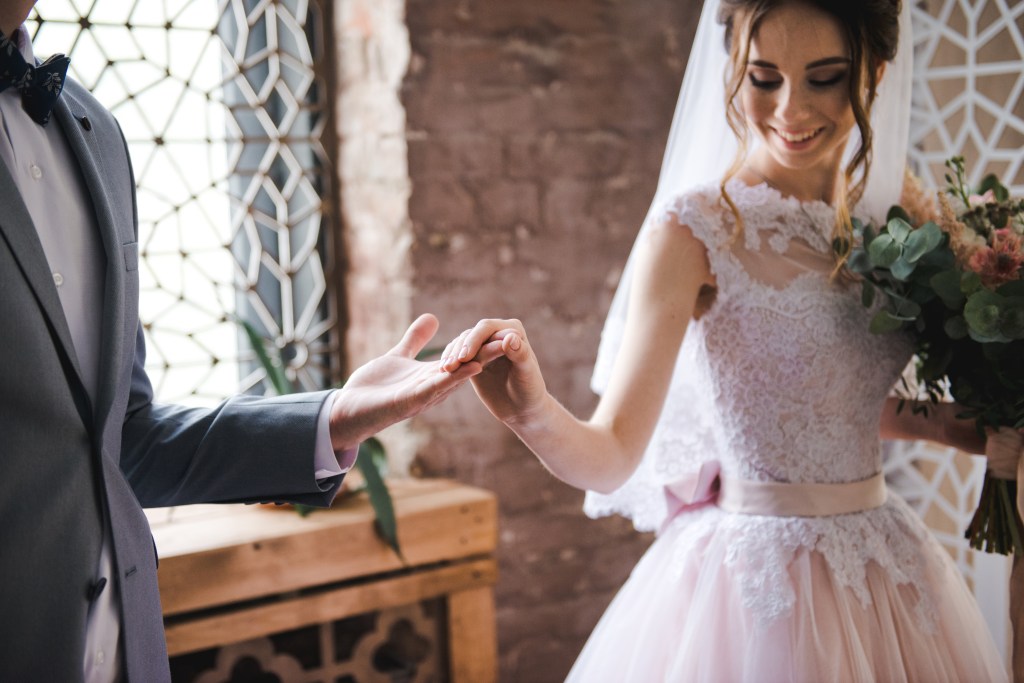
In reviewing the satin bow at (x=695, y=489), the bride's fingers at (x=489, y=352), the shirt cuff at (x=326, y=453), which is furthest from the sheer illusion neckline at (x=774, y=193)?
the shirt cuff at (x=326, y=453)

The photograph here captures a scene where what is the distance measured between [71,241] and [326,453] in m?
0.42

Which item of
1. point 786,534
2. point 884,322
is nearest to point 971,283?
point 884,322

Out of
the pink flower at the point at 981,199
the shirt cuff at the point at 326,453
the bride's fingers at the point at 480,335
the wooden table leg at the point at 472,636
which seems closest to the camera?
the bride's fingers at the point at 480,335

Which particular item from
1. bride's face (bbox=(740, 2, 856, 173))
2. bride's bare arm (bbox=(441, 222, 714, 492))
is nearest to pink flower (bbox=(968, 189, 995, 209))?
bride's face (bbox=(740, 2, 856, 173))

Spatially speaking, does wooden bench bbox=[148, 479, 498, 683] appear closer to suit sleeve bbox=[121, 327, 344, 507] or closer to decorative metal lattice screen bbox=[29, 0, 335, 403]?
decorative metal lattice screen bbox=[29, 0, 335, 403]

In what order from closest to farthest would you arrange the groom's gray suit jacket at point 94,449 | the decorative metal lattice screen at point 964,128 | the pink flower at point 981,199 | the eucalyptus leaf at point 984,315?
the groom's gray suit jacket at point 94,449
the eucalyptus leaf at point 984,315
the pink flower at point 981,199
the decorative metal lattice screen at point 964,128

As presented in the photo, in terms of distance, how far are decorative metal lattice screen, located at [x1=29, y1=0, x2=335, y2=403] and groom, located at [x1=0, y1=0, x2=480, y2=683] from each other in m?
1.24

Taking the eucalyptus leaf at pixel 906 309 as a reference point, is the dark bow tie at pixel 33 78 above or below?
above

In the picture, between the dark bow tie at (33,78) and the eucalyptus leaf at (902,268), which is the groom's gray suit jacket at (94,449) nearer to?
the dark bow tie at (33,78)

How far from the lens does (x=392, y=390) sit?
1.28 meters

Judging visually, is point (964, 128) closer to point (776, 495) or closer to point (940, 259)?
point (940, 259)

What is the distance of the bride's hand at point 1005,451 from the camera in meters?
1.55

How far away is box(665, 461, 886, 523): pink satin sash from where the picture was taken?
1659mm

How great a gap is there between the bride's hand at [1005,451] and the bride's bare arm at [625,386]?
526mm
